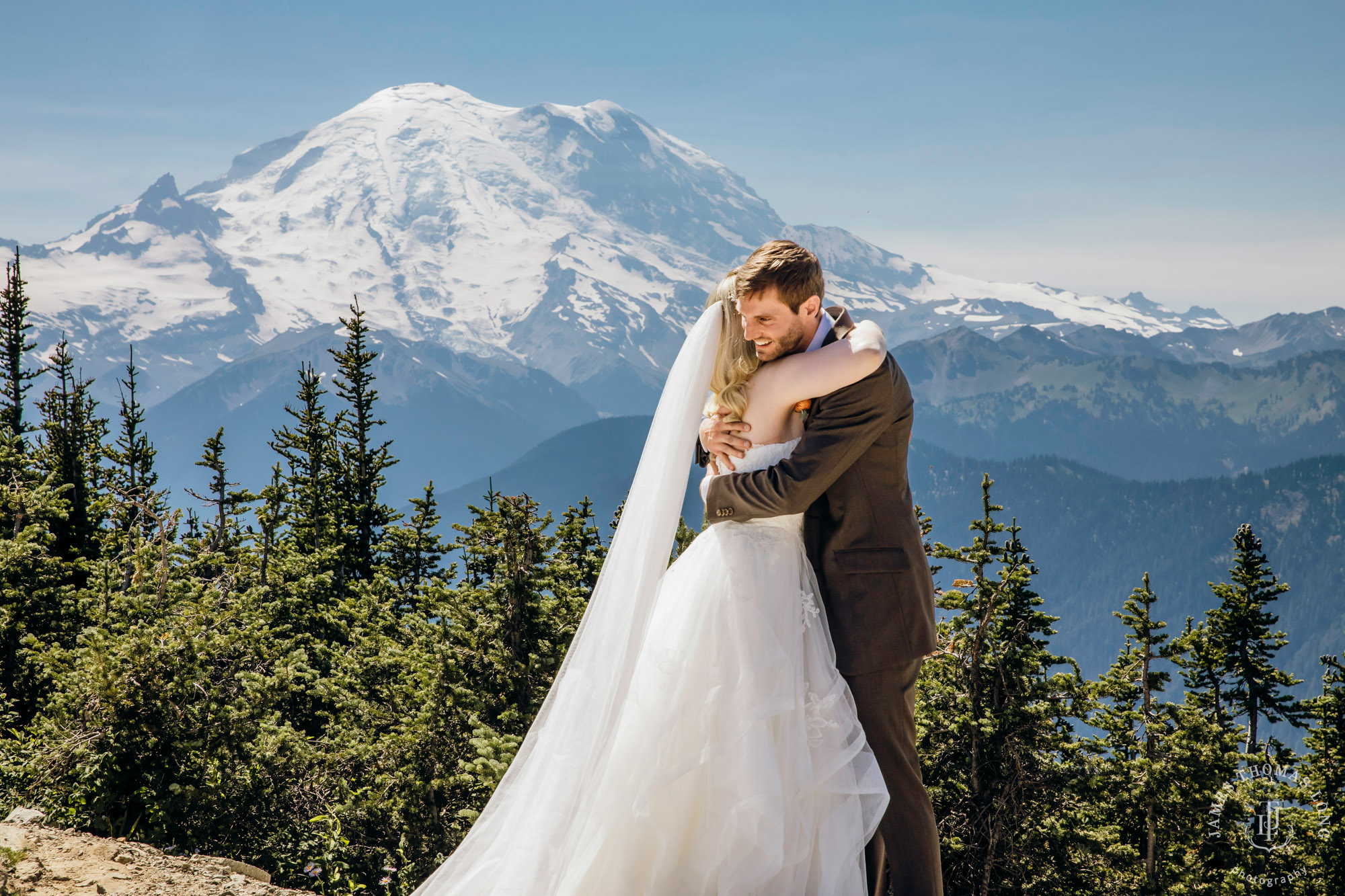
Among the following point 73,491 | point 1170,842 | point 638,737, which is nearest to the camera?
point 638,737

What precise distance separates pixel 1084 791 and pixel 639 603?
11727 mm

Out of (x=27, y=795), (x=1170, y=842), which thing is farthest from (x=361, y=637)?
(x=1170, y=842)

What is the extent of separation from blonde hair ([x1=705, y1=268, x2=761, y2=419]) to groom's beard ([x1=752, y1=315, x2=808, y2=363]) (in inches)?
3.2

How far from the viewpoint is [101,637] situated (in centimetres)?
723

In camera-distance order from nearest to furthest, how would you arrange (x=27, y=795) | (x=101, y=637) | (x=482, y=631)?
(x=27, y=795) < (x=101, y=637) < (x=482, y=631)

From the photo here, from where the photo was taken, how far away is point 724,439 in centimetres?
420

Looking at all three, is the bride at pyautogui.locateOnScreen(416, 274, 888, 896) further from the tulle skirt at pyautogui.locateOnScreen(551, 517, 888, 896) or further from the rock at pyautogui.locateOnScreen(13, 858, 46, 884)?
the rock at pyautogui.locateOnScreen(13, 858, 46, 884)

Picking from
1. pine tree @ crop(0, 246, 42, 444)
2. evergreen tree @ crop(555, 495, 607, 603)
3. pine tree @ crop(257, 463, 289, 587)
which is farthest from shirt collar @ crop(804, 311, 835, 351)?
pine tree @ crop(0, 246, 42, 444)

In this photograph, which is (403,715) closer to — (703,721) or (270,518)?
(703,721)

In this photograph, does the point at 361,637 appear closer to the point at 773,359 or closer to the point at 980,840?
the point at 980,840

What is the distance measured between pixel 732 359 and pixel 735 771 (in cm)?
188

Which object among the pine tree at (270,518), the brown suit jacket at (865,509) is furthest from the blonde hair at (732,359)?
the pine tree at (270,518)

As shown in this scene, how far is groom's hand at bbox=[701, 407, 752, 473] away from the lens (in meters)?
4.16

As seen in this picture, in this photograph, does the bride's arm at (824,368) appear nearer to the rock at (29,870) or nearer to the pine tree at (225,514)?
the rock at (29,870)
